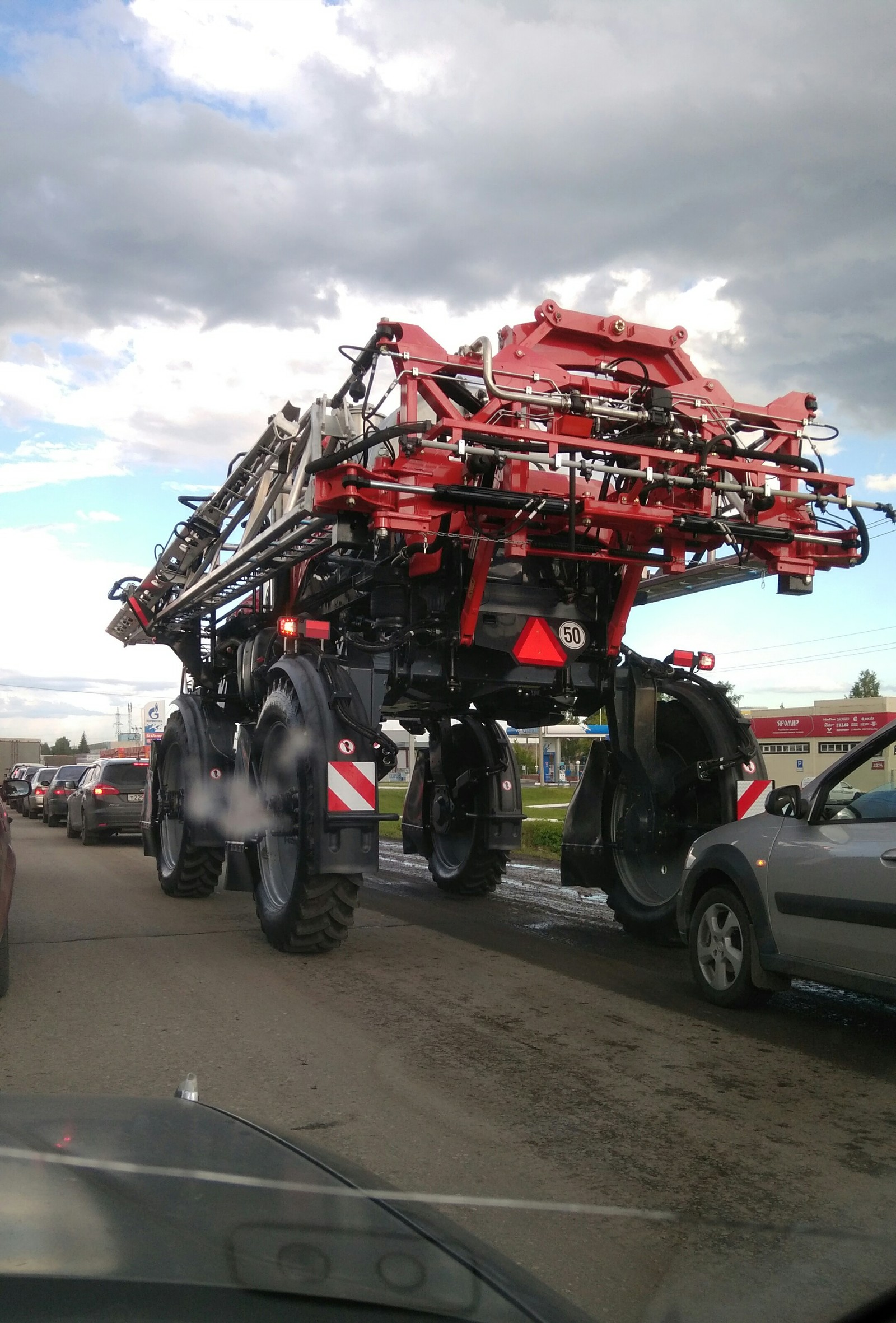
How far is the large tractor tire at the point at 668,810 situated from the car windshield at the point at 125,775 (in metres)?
13.1

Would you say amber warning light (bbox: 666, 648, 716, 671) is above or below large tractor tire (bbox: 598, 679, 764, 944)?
above

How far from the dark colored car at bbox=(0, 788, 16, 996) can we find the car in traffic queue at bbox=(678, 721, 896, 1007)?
13.1 feet

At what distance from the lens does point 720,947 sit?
649 cm

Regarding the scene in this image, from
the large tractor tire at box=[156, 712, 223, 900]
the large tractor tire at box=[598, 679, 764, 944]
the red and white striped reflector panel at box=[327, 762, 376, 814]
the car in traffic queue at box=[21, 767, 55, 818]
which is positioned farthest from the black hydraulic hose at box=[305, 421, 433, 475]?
the car in traffic queue at box=[21, 767, 55, 818]

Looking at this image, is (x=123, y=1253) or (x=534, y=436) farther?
(x=534, y=436)

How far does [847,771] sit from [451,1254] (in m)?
4.64

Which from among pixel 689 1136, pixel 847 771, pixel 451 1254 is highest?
pixel 847 771

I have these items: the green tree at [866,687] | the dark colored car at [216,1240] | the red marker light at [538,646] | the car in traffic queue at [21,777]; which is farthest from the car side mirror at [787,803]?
the green tree at [866,687]

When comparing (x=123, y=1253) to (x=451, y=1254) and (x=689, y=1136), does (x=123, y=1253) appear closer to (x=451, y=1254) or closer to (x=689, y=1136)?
(x=451, y=1254)

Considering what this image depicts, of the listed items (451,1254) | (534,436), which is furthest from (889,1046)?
(451,1254)

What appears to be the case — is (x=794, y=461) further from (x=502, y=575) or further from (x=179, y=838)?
(x=179, y=838)

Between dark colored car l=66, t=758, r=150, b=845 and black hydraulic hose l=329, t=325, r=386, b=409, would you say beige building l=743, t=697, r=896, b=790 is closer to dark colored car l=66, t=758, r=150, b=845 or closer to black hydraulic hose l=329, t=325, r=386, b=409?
dark colored car l=66, t=758, r=150, b=845

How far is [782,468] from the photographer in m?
7.16

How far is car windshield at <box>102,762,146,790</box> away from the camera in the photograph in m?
20.4
